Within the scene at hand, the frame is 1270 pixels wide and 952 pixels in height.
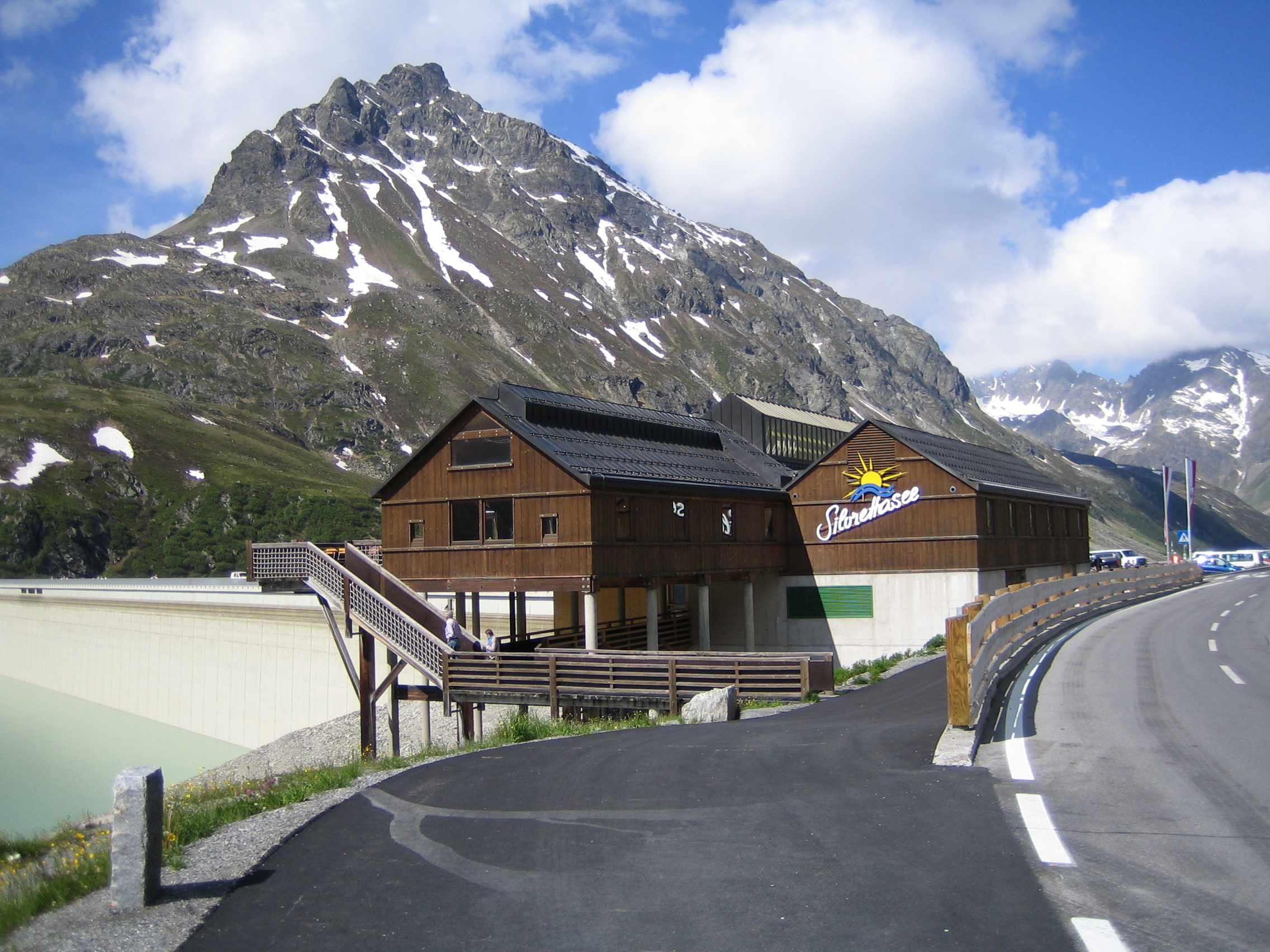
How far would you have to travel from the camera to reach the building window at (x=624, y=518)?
33844mm

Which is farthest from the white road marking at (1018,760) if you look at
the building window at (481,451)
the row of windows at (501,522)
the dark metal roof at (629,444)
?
the building window at (481,451)

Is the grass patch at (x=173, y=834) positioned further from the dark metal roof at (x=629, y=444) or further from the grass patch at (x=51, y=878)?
the dark metal roof at (x=629, y=444)

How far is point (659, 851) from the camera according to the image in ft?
30.1

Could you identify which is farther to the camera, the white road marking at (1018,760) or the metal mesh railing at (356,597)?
the metal mesh railing at (356,597)

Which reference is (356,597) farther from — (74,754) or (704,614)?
A: (74,754)

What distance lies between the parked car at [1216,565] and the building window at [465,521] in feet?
243

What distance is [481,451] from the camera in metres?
35.3

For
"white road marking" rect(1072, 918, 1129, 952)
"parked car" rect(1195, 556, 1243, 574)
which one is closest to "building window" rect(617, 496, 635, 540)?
"white road marking" rect(1072, 918, 1129, 952)

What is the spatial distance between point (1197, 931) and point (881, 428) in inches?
1398

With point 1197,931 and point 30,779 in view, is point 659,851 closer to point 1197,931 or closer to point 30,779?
point 1197,931

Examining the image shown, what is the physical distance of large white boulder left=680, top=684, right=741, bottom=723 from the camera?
742 inches

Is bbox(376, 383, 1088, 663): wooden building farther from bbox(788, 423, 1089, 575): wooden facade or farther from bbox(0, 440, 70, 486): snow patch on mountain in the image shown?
bbox(0, 440, 70, 486): snow patch on mountain

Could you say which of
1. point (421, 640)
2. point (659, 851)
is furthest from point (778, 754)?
point (421, 640)

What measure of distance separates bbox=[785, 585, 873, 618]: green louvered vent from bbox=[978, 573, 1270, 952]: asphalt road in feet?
60.5
